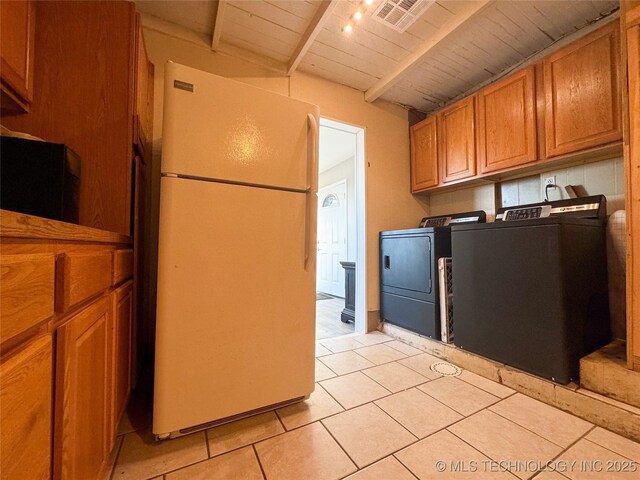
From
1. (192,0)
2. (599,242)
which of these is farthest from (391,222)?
(192,0)

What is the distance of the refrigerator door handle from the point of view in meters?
1.36

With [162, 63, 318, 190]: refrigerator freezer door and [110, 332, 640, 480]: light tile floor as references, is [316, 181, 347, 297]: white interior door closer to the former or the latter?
[110, 332, 640, 480]: light tile floor

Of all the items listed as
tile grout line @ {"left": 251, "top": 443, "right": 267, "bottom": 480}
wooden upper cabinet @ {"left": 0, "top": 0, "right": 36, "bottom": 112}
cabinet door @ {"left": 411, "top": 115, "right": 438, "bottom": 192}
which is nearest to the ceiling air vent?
cabinet door @ {"left": 411, "top": 115, "right": 438, "bottom": 192}

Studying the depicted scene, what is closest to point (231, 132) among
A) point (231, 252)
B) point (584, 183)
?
point (231, 252)

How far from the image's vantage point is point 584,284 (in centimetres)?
146

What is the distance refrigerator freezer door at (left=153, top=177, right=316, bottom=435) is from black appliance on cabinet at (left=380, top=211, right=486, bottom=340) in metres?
1.20

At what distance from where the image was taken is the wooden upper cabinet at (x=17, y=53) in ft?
3.42

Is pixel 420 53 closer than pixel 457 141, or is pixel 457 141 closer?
pixel 420 53

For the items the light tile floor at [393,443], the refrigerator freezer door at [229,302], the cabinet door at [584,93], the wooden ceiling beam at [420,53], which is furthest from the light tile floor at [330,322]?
the wooden ceiling beam at [420,53]

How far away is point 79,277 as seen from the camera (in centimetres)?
68

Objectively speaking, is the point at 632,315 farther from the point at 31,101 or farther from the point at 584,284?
the point at 31,101

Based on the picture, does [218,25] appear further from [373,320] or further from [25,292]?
[373,320]

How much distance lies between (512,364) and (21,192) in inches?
98.7

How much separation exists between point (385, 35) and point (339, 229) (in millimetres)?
3093
